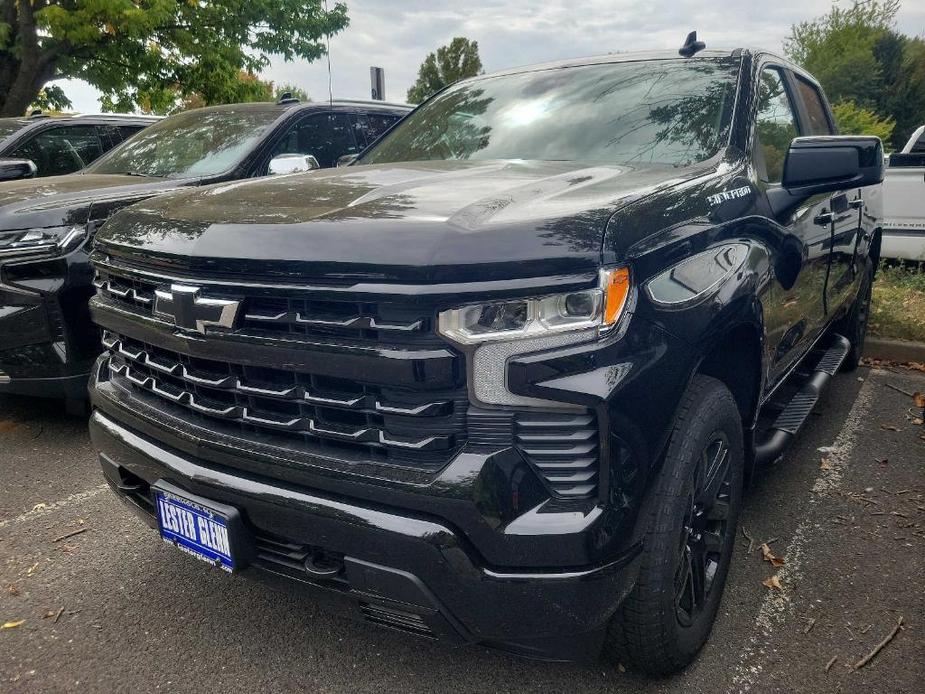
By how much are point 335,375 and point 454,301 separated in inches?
13.5

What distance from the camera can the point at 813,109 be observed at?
4.01 meters

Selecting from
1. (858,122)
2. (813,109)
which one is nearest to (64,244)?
(813,109)

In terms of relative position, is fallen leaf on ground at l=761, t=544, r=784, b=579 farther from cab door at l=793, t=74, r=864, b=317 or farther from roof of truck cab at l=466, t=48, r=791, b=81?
roof of truck cab at l=466, t=48, r=791, b=81

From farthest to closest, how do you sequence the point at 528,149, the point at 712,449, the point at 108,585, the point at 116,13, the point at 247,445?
the point at 116,13 < the point at 528,149 < the point at 108,585 < the point at 712,449 < the point at 247,445

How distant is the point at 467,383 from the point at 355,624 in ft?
3.94

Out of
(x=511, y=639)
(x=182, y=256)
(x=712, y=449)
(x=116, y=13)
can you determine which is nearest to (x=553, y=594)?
(x=511, y=639)

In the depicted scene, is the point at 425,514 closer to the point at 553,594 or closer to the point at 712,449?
the point at 553,594

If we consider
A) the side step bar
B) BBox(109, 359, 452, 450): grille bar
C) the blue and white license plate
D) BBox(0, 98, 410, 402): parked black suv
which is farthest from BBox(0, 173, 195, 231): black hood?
the side step bar

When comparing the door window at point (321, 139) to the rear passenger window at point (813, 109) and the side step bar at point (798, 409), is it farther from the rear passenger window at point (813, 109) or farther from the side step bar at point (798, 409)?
the side step bar at point (798, 409)

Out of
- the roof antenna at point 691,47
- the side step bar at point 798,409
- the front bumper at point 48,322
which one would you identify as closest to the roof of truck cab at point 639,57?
the roof antenna at point 691,47

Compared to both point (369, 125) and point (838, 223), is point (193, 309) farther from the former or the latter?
point (369, 125)

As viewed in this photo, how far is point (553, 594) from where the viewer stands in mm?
1714

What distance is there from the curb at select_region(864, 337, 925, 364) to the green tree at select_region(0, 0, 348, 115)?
12.3 metres

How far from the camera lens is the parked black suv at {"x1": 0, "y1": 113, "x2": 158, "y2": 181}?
6.43 meters
